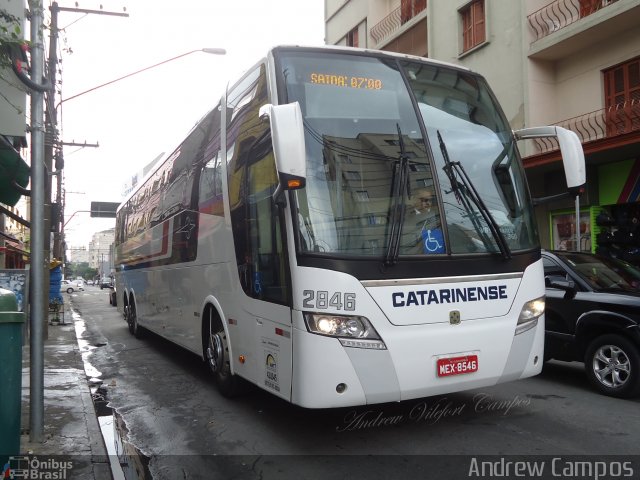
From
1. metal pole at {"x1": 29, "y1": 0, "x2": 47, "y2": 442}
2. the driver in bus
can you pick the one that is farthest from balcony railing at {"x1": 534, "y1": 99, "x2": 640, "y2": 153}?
metal pole at {"x1": 29, "y1": 0, "x2": 47, "y2": 442}

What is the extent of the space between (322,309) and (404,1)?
20.7 metres

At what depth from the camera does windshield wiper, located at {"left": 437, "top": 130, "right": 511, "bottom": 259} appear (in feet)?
15.4

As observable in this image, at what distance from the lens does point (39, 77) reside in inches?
193

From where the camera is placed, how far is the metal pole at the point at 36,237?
475 centimetres

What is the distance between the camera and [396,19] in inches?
Result: 873

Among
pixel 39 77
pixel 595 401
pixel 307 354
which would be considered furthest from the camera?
pixel 595 401

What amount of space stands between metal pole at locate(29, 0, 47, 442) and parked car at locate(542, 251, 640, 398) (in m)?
5.90

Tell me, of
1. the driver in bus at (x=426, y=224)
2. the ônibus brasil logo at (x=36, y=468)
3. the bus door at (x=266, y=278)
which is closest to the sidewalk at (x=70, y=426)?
the ônibus brasil logo at (x=36, y=468)

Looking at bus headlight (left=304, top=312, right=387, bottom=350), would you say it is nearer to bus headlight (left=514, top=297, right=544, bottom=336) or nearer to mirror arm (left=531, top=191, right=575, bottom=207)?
bus headlight (left=514, top=297, right=544, bottom=336)

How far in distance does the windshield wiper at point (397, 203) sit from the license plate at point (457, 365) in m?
0.93

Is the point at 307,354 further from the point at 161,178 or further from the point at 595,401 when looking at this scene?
the point at 161,178

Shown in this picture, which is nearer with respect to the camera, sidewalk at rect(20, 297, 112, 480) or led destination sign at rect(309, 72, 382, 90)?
sidewalk at rect(20, 297, 112, 480)

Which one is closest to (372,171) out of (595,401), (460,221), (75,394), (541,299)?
(460,221)

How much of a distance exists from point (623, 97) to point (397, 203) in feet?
38.8
